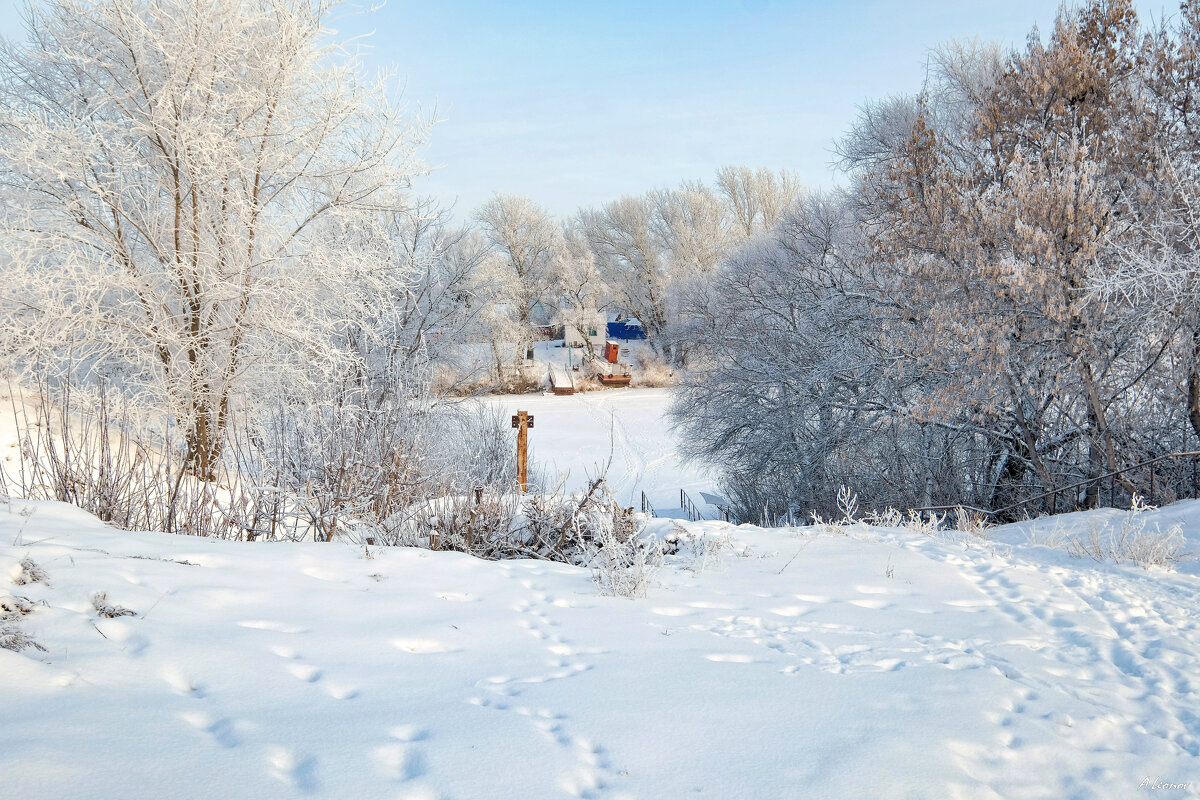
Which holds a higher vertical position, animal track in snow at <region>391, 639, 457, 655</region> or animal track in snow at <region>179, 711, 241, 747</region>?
animal track in snow at <region>179, 711, 241, 747</region>

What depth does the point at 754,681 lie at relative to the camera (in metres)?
2.74

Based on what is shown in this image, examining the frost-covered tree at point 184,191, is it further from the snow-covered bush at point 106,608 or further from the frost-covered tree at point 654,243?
the frost-covered tree at point 654,243

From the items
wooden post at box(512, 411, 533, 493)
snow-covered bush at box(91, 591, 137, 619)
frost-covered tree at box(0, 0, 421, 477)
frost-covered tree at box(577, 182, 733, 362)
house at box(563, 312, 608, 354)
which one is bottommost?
snow-covered bush at box(91, 591, 137, 619)

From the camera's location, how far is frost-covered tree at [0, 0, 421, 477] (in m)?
9.71

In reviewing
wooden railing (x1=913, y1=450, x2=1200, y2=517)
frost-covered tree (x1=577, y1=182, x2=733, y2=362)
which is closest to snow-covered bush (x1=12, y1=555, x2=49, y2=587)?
wooden railing (x1=913, y1=450, x2=1200, y2=517)

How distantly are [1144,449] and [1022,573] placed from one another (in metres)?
6.24

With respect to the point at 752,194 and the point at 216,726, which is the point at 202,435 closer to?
the point at 216,726

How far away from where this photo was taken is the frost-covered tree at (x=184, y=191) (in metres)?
9.71

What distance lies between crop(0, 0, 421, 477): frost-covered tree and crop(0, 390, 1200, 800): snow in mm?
7281

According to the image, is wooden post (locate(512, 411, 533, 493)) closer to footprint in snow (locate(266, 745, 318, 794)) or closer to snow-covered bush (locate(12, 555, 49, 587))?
snow-covered bush (locate(12, 555, 49, 587))

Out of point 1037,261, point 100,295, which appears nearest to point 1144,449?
point 1037,261

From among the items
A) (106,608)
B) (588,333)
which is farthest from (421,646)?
(588,333)

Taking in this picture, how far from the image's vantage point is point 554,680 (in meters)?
2.66

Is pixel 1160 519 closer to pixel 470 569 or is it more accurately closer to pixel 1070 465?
pixel 1070 465
